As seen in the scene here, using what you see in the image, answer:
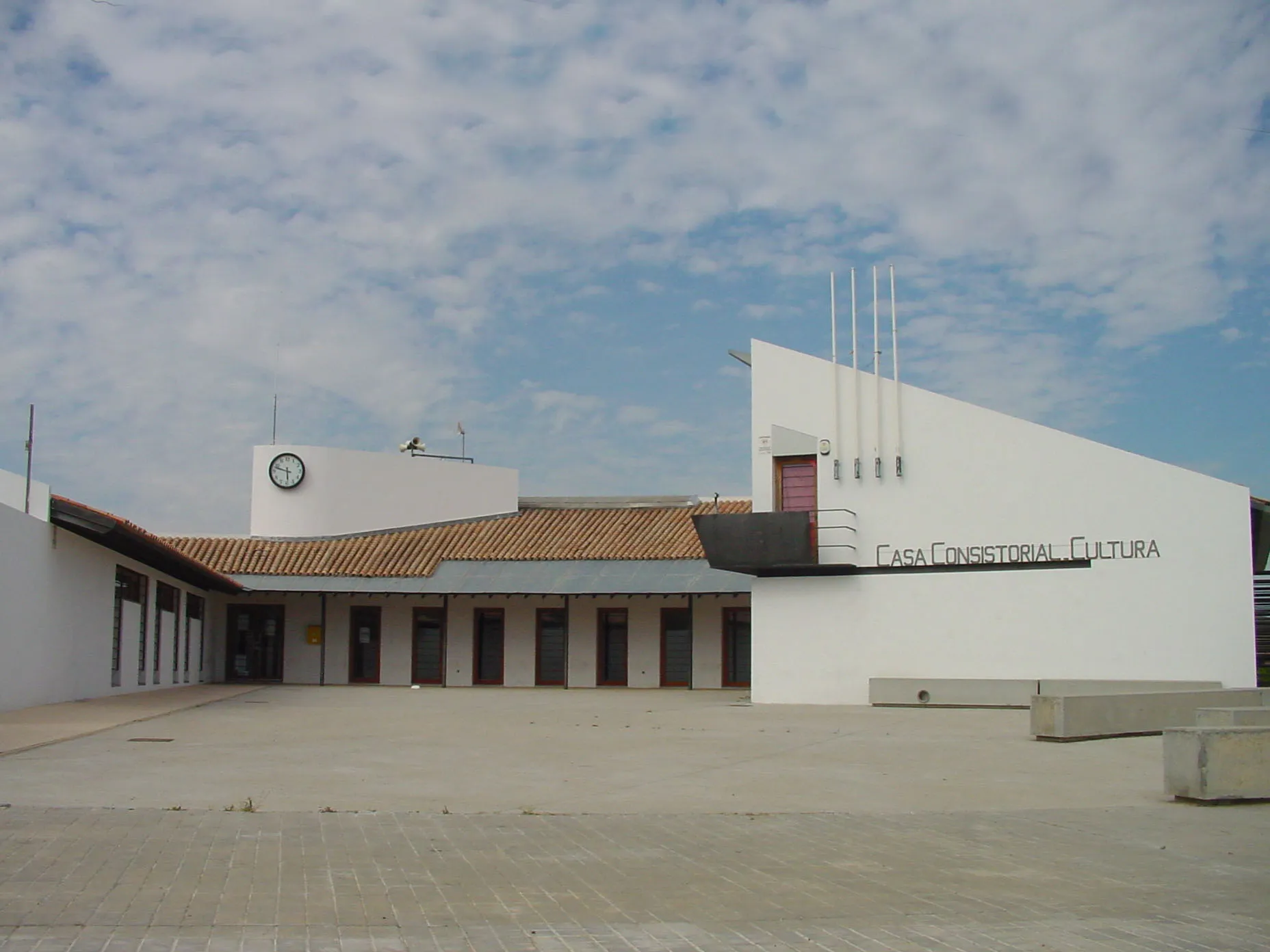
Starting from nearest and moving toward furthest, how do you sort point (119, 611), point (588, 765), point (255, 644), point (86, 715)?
point (588, 765)
point (86, 715)
point (119, 611)
point (255, 644)

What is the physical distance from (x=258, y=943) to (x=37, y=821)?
3788mm

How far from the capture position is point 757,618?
24359mm

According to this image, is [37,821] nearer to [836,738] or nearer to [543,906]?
[543,906]

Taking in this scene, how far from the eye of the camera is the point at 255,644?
33.9 m

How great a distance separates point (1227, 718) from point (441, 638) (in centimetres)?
2371

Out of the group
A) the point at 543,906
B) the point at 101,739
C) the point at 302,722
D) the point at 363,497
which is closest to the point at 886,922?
the point at 543,906

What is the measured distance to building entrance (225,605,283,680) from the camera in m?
33.7

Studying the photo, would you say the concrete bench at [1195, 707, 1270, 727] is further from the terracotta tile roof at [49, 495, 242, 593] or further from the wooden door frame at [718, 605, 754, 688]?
the wooden door frame at [718, 605, 754, 688]

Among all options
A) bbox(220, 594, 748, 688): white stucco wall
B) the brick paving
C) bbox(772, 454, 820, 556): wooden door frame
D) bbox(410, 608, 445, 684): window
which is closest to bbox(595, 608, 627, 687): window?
bbox(220, 594, 748, 688): white stucco wall

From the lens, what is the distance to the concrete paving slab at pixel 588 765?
10477 mm

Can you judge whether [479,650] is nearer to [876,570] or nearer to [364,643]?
[364,643]

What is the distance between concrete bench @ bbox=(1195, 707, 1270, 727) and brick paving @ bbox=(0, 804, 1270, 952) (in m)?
2.62

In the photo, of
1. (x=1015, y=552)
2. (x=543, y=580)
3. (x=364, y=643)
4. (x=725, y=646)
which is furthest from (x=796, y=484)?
(x=364, y=643)

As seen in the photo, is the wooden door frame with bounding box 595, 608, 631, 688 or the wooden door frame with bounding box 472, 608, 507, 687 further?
the wooden door frame with bounding box 472, 608, 507, 687
